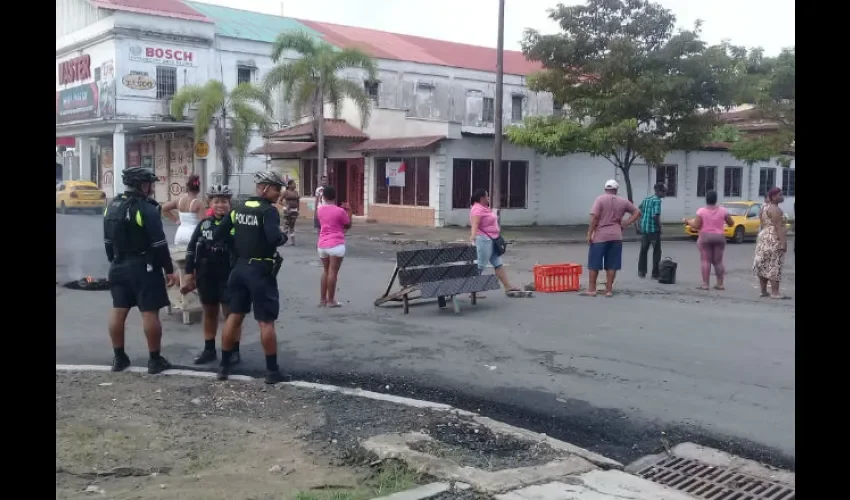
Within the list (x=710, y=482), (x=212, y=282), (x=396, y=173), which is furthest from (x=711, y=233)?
(x=396, y=173)

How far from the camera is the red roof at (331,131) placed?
30025mm

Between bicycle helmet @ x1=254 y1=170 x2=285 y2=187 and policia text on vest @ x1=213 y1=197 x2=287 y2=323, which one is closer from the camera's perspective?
policia text on vest @ x1=213 y1=197 x2=287 y2=323

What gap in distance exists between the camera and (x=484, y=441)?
5.59 metres

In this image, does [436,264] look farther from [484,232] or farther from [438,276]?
[484,232]

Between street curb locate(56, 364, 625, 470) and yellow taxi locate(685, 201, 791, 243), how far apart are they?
65.6 ft

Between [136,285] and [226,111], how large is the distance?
85.2 ft

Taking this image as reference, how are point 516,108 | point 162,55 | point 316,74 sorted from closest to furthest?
point 316,74 < point 162,55 < point 516,108

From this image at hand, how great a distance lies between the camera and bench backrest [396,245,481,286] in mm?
10773

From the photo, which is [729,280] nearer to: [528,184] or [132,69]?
[528,184]

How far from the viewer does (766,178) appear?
3659 cm

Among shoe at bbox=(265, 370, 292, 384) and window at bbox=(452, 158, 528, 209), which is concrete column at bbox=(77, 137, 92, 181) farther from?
shoe at bbox=(265, 370, 292, 384)

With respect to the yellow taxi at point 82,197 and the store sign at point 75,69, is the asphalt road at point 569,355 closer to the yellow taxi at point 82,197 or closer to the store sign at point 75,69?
the yellow taxi at point 82,197

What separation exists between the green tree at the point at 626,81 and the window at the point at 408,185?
323 cm

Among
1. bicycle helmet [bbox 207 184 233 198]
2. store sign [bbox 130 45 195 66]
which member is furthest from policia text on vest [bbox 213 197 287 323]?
store sign [bbox 130 45 195 66]
